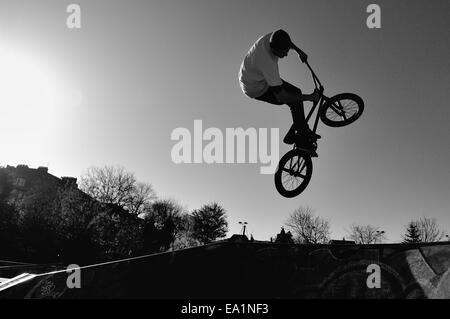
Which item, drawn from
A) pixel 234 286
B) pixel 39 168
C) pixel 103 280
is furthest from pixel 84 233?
pixel 39 168

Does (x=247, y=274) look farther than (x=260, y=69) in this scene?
Yes

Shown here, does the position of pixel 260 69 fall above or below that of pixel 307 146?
above

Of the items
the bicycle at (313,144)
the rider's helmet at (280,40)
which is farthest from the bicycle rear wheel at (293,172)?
the rider's helmet at (280,40)

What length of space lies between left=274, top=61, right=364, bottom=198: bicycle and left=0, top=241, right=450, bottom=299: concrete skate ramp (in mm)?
2851

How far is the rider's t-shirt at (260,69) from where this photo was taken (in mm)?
5438

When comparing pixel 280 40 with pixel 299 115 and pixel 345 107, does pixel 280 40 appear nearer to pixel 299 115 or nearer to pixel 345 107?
pixel 299 115

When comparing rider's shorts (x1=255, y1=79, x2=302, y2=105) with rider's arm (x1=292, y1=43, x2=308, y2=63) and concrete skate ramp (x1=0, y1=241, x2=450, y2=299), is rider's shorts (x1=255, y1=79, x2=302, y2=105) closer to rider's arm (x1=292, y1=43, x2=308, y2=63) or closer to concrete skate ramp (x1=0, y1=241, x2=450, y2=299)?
rider's arm (x1=292, y1=43, x2=308, y2=63)

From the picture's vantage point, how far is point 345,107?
7.16 metres

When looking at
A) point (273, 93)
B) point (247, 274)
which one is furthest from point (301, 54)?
point (247, 274)

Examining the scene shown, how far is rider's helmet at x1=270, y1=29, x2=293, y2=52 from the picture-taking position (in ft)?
17.3

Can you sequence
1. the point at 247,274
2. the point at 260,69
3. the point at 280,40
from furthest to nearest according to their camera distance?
the point at 247,274
the point at 260,69
the point at 280,40

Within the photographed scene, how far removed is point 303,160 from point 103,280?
20.3 ft

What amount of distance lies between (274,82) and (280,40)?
700mm
